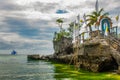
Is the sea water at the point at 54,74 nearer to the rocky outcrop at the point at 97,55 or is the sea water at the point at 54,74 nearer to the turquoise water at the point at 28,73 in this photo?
the turquoise water at the point at 28,73

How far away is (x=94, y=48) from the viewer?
43719mm

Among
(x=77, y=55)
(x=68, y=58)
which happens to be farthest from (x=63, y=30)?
(x=77, y=55)

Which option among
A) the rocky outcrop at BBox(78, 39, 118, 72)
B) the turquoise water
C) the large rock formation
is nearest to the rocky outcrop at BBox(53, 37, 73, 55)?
the turquoise water

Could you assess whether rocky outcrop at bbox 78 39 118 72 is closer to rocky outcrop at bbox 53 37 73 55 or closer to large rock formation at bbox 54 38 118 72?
large rock formation at bbox 54 38 118 72

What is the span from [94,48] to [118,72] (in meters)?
6.16

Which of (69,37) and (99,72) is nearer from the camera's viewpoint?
(99,72)

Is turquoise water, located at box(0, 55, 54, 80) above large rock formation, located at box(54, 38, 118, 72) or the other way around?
the other way around

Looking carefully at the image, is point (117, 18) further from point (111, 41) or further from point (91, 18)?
point (91, 18)

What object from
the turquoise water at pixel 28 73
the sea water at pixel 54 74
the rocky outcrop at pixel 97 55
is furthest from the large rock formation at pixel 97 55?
the turquoise water at pixel 28 73

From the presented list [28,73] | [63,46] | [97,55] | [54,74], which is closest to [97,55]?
[97,55]

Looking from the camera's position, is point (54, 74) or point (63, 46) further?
point (63, 46)

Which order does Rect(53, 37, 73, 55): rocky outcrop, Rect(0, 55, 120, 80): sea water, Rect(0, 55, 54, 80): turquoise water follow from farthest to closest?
Rect(53, 37, 73, 55): rocky outcrop, Rect(0, 55, 54, 80): turquoise water, Rect(0, 55, 120, 80): sea water

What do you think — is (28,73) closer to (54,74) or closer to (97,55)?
(54,74)

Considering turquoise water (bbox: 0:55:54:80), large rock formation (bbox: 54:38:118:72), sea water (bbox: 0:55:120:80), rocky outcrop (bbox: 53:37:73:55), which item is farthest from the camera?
rocky outcrop (bbox: 53:37:73:55)
